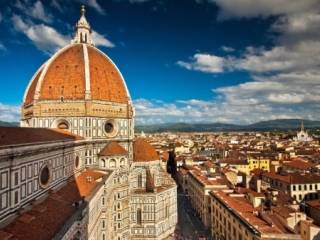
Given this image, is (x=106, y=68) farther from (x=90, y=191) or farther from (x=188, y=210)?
(x=188, y=210)

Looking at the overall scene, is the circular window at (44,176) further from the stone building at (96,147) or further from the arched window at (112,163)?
the arched window at (112,163)

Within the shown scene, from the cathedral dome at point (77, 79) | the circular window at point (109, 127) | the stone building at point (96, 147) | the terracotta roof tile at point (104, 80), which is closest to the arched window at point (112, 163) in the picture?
the stone building at point (96, 147)

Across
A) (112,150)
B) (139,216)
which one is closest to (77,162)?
(112,150)

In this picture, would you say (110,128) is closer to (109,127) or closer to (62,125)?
(109,127)

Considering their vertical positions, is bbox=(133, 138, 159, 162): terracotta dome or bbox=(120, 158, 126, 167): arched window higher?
bbox=(133, 138, 159, 162): terracotta dome

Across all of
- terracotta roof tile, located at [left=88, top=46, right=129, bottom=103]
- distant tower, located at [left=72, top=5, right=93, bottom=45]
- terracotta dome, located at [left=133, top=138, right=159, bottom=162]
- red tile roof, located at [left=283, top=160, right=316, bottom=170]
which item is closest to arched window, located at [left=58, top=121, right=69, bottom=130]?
terracotta roof tile, located at [left=88, top=46, right=129, bottom=103]

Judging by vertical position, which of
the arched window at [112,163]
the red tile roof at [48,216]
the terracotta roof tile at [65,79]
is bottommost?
the red tile roof at [48,216]

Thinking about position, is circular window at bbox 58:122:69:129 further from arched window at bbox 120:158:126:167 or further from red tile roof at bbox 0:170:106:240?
red tile roof at bbox 0:170:106:240

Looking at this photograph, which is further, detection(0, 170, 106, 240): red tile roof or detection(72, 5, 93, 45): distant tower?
detection(72, 5, 93, 45): distant tower
